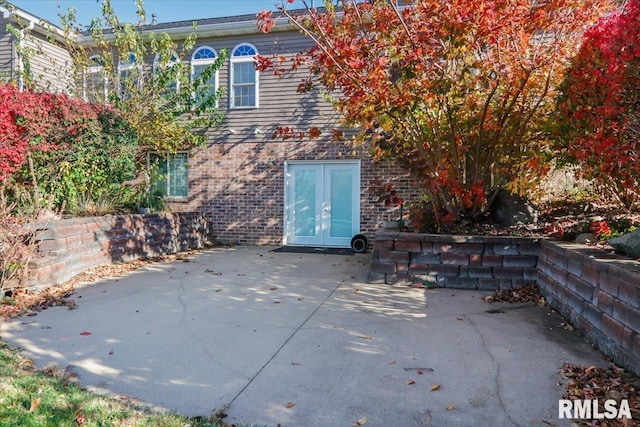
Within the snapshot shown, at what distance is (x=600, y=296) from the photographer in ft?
11.9

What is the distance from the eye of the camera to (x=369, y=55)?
5609mm

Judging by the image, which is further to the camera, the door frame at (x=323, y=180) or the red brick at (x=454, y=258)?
the door frame at (x=323, y=180)

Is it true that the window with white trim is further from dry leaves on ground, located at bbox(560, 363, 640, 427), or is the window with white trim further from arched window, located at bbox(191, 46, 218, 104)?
dry leaves on ground, located at bbox(560, 363, 640, 427)

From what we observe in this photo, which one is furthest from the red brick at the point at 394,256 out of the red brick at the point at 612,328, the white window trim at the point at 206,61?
the white window trim at the point at 206,61

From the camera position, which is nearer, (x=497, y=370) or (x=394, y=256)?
(x=497, y=370)

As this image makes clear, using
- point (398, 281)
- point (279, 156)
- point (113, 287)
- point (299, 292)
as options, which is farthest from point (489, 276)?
point (279, 156)

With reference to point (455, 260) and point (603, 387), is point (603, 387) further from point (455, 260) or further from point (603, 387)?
point (455, 260)

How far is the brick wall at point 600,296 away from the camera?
3082 millimetres

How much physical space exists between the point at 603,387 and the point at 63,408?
3.42 meters

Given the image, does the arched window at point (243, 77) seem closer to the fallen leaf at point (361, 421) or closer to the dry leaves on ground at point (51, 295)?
the dry leaves on ground at point (51, 295)

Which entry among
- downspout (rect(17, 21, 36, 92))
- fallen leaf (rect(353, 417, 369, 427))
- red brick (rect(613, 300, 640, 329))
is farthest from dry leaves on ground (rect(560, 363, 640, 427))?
downspout (rect(17, 21, 36, 92))

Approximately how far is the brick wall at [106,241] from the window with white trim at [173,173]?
146 cm

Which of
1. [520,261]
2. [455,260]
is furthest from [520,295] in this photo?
[455,260]

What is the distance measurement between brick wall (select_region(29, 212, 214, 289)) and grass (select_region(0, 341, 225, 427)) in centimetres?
309
